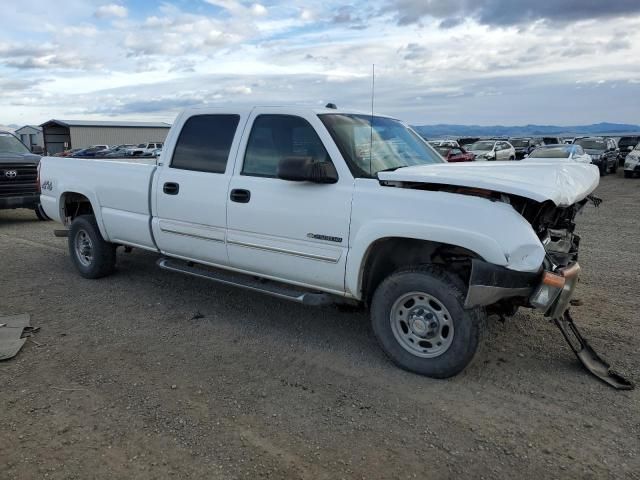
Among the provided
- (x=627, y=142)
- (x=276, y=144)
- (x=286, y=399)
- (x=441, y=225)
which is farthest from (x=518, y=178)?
(x=627, y=142)

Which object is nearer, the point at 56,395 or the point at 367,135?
the point at 56,395

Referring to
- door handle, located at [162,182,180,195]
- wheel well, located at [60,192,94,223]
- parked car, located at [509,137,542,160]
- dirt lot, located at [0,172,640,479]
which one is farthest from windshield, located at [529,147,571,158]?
door handle, located at [162,182,180,195]

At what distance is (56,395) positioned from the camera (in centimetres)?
354

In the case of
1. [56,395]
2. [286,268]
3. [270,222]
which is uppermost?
[270,222]

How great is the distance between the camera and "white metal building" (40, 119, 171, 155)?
60.9m

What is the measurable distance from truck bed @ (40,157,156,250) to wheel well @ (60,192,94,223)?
72mm

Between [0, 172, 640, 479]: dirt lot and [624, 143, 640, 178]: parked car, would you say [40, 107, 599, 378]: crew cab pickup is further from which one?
[624, 143, 640, 178]: parked car

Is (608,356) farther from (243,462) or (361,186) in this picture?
(243,462)

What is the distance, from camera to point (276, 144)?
177 inches

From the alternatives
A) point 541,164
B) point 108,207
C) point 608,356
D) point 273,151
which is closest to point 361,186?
point 273,151

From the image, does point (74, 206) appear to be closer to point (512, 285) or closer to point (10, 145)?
point (512, 285)

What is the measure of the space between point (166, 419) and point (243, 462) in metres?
0.69

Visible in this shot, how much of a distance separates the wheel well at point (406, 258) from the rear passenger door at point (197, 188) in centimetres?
142

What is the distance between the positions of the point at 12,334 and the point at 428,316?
3.62 m
